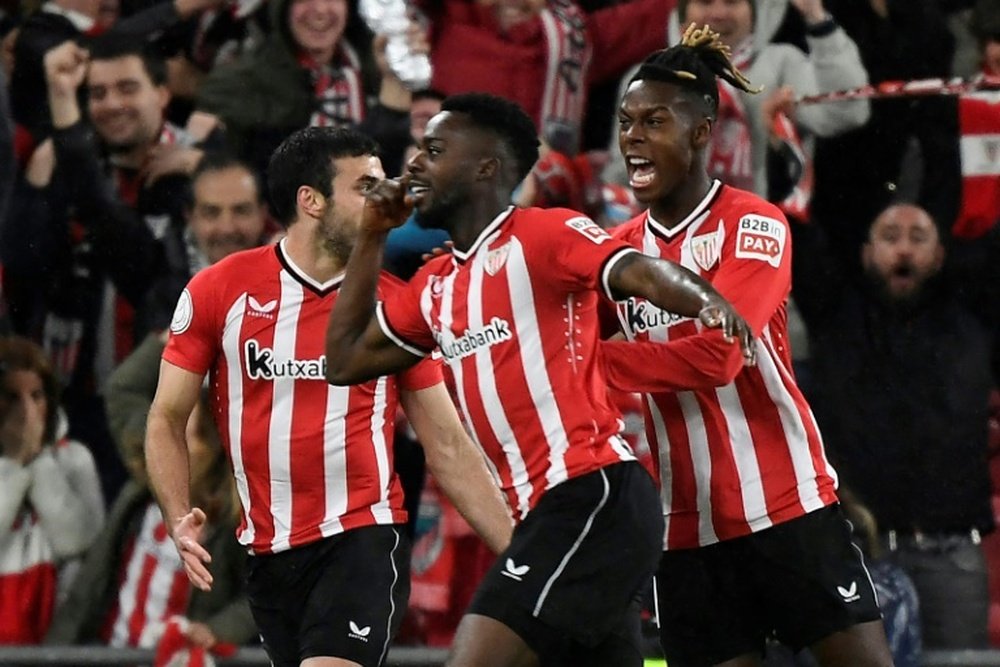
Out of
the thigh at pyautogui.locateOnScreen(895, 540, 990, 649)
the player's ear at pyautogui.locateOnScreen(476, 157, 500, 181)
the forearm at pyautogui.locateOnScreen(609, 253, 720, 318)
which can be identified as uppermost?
the player's ear at pyautogui.locateOnScreen(476, 157, 500, 181)

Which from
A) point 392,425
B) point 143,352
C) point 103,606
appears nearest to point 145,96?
point 143,352

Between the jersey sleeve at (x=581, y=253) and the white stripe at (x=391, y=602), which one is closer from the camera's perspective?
the jersey sleeve at (x=581, y=253)

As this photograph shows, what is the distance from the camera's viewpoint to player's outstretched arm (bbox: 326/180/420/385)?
4168 millimetres

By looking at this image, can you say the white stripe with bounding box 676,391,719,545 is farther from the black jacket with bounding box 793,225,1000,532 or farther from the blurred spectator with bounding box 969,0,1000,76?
the blurred spectator with bounding box 969,0,1000,76

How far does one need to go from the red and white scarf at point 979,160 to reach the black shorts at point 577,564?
10.4 ft

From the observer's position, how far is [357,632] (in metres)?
4.82

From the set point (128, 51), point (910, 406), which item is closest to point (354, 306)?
point (910, 406)

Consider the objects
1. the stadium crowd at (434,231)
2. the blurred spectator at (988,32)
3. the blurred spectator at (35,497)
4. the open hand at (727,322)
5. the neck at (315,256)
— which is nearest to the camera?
the open hand at (727,322)

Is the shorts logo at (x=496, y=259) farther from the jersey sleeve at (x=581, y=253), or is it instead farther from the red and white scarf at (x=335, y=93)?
the red and white scarf at (x=335, y=93)

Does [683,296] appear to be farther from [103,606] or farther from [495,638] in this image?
[103,606]

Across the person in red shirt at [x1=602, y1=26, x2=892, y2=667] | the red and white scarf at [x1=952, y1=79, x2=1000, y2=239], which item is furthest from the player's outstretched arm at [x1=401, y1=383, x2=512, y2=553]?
the red and white scarf at [x1=952, y1=79, x2=1000, y2=239]

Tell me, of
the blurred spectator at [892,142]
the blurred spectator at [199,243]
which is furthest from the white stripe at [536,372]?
the blurred spectator at [892,142]

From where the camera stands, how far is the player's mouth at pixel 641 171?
4.52 m

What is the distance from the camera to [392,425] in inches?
202
